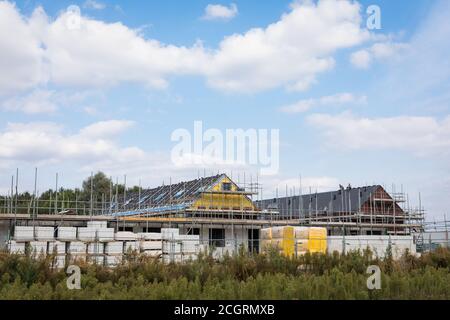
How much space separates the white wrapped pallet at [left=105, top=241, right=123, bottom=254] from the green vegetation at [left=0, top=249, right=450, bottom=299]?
1090 cm

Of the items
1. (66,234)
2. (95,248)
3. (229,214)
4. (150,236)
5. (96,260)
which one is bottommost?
(96,260)

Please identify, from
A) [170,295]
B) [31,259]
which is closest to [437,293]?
[170,295]

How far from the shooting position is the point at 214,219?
107 ft

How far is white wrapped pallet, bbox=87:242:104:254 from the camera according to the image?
2275 cm

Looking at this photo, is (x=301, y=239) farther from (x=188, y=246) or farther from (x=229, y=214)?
(x=229, y=214)

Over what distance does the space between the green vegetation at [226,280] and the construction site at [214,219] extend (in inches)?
398

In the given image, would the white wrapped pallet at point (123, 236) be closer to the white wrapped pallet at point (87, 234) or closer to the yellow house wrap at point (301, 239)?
the white wrapped pallet at point (87, 234)

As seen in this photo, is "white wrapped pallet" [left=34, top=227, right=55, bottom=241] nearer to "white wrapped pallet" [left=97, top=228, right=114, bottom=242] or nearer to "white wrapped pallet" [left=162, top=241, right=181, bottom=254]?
"white wrapped pallet" [left=97, top=228, right=114, bottom=242]

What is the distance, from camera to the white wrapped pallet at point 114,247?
75.3 feet

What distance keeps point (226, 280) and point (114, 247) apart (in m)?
14.7

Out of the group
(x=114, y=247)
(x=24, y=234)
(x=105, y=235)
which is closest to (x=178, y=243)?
(x=114, y=247)

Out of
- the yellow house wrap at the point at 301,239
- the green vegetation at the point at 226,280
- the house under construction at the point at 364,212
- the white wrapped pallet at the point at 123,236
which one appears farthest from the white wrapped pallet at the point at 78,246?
the house under construction at the point at 364,212
